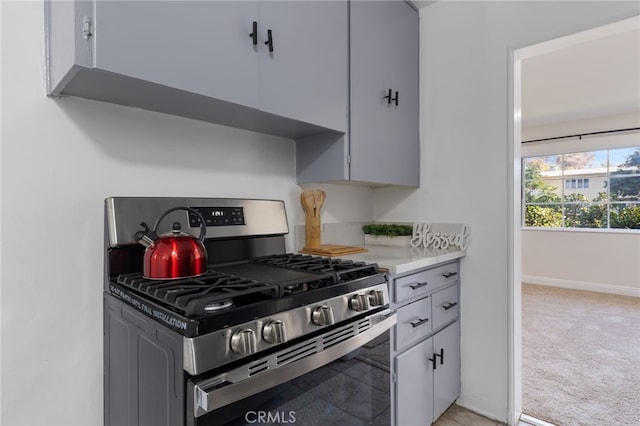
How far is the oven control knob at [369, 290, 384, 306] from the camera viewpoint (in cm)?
125

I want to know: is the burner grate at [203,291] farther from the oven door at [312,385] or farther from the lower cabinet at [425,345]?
the lower cabinet at [425,345]

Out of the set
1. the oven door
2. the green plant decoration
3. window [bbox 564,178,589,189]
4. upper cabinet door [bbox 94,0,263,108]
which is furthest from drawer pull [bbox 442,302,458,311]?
window [bbox 564,178,589,189]

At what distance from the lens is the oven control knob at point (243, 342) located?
2.63 feet

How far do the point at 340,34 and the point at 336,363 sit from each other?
143cm

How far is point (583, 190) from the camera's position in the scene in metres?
4.93

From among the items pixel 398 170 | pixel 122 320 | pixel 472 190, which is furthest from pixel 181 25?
pixel 472 190

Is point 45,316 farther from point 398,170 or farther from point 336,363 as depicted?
point 398,170

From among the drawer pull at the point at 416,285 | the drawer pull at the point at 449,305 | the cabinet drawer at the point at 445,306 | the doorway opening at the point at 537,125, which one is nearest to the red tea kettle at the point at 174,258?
the drawer pull at the point at 416,285

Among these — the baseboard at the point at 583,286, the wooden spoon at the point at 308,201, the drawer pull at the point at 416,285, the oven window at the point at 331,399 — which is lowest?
the baseboard at the point at 583,286

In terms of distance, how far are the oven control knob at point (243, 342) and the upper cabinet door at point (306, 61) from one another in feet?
2.72

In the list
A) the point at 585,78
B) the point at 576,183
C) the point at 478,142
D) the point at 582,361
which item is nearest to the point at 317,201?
the point at 478,142

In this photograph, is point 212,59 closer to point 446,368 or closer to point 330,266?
point 330,266

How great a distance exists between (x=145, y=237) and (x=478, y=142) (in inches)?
69.2

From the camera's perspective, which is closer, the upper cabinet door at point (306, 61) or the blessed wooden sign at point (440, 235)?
the upper cabinet door at point (306, 61)
